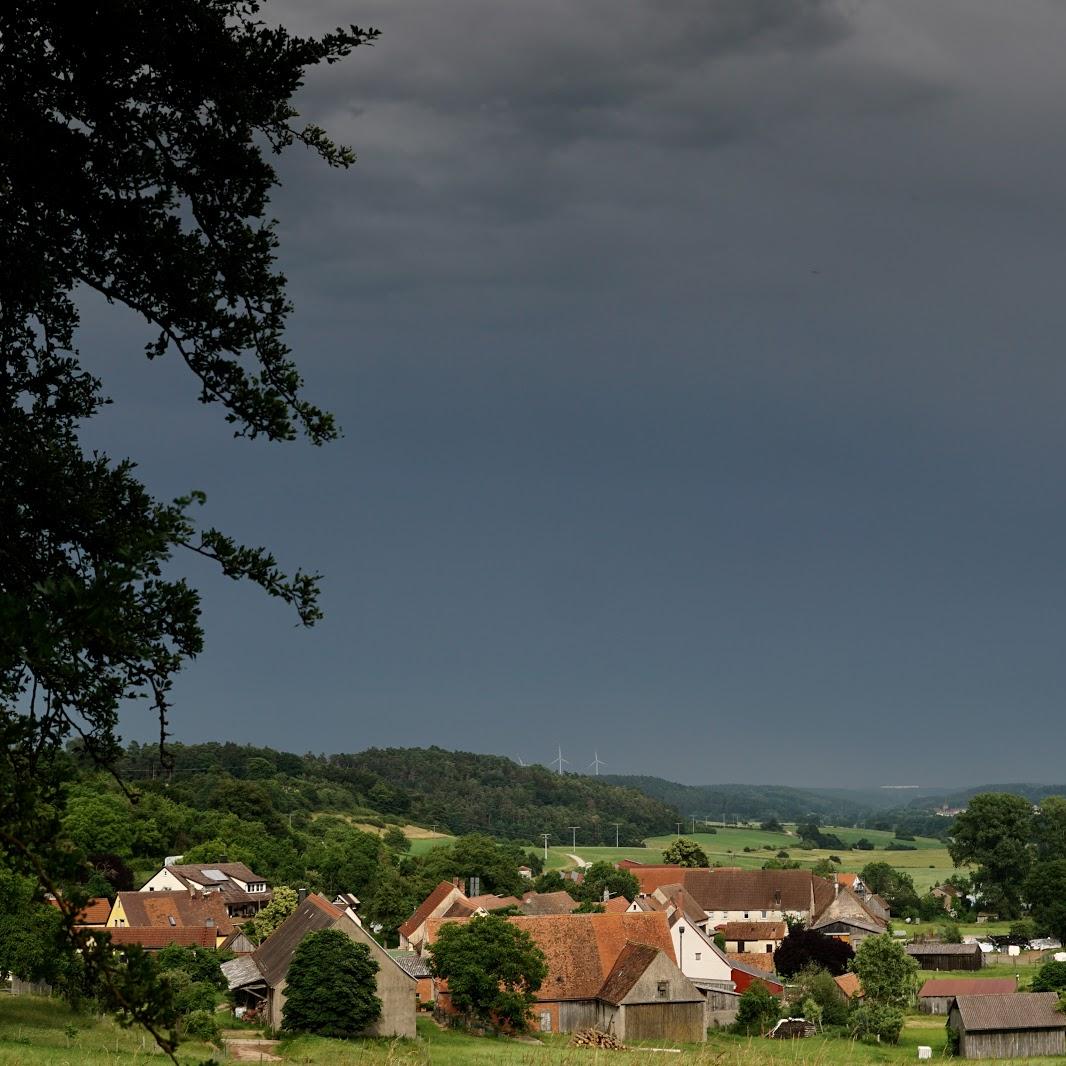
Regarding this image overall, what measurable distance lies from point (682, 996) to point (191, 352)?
48678 millimetres

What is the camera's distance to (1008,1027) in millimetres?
52812

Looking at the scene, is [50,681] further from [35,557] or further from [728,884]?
[728,884]

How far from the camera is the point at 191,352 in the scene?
10.3 m

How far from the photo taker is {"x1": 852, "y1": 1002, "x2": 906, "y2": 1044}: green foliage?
2153 inches

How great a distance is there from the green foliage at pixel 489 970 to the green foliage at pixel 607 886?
52.3 metres

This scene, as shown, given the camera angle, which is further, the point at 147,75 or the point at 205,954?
the point at 205,954

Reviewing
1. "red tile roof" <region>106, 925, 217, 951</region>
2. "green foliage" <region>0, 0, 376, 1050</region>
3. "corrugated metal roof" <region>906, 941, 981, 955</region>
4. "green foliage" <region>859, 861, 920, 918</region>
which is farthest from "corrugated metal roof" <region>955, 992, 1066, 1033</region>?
"green foliage" <region>859, 861, 920, 918</region>

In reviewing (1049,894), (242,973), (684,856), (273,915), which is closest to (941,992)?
(1049,894)

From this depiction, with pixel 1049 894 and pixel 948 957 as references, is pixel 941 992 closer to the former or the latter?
pixel 948 957

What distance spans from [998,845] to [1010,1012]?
64.1 m

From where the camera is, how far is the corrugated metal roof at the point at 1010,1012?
52.7 meters

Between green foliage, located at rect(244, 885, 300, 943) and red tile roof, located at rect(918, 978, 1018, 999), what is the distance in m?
35.1

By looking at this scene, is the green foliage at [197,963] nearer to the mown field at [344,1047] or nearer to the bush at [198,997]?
the bush at [198,997]

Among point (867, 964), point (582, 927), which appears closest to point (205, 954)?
point (582, 927)
